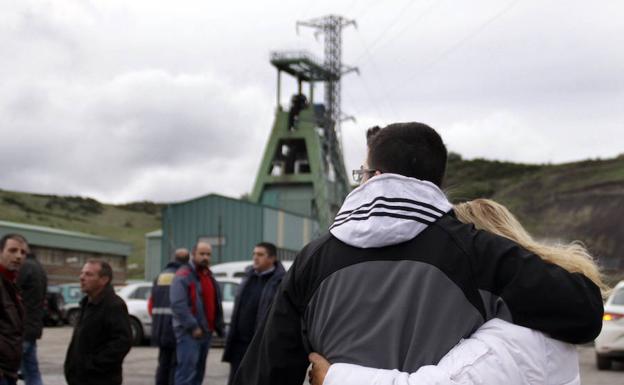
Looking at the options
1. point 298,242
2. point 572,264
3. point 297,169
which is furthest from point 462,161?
point 572,264

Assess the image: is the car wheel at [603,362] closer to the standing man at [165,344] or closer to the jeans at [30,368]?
the standing man at [165,344]

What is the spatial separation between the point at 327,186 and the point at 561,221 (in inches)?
619

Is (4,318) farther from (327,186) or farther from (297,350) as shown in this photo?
(327,186)

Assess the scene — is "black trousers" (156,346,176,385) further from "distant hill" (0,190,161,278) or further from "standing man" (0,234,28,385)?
"distant hill" (0,190,161,278)

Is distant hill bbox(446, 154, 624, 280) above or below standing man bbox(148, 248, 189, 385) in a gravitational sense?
above

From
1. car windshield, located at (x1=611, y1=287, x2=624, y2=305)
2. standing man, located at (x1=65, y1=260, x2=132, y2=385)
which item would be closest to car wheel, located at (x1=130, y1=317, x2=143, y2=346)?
car windshield, located at (x1=611, y1=287, x2=624, y2=305)

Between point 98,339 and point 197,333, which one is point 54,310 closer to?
point 197,333

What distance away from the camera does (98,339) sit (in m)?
6.60

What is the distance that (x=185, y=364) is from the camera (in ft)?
30.6

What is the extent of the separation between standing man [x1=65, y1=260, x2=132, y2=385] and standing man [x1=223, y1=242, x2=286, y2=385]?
90.5 inches

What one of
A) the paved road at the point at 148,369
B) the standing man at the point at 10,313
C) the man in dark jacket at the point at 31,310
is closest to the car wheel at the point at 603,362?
the paved road at the point at 148,369

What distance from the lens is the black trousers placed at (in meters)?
10.2

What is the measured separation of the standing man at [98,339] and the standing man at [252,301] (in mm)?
2298

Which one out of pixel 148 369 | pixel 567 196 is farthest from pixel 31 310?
pixel 567 196
